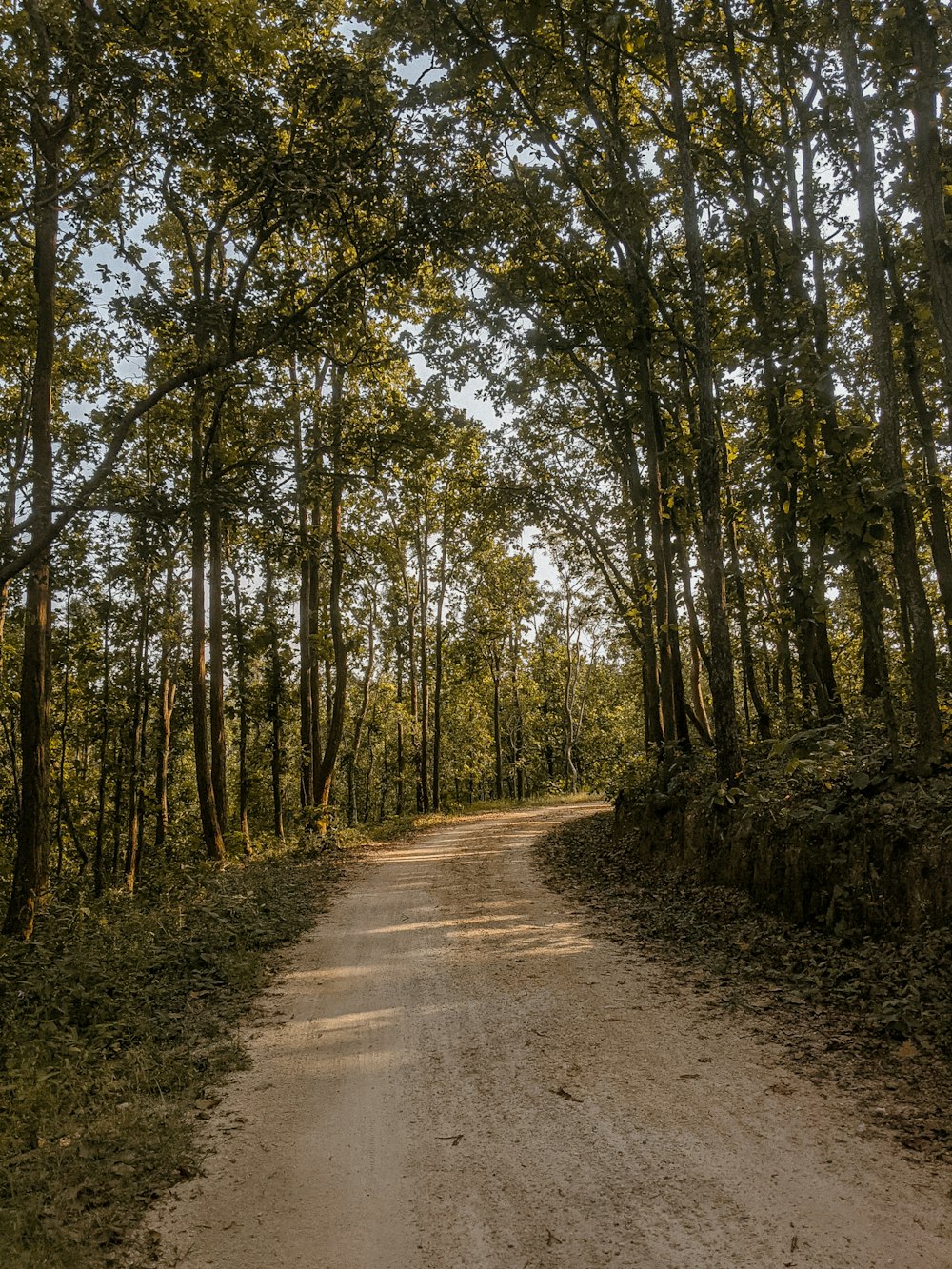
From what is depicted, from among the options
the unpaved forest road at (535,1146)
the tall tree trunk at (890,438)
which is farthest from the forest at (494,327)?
the unpaved forest road at (535,1146)

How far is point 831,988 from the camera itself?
6.59 meters

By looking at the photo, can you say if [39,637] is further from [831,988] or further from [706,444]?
[831,988]

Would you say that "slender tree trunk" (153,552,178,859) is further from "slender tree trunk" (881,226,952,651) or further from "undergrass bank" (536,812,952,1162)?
"slender tree trunk" (881,226,952,651)

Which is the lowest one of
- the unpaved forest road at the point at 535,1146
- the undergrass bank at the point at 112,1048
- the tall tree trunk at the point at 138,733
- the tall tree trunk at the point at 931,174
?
the unpaved forest road at the point at 535,1146

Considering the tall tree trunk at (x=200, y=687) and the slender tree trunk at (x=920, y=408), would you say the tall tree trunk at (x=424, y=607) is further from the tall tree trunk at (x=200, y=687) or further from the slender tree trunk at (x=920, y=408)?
the slender tree trunk at (x=920, y=408)

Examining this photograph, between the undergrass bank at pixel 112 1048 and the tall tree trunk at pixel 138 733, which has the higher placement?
the tall tree trunk at pixel 138 733

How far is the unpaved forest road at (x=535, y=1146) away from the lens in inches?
140

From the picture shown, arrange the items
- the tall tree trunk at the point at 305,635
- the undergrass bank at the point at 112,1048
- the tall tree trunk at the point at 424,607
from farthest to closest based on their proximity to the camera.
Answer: the tall tree trunk at the point at 424,607 < the tall tree trunk at the point at 305,635 < the undergrass bank at the point at 112,1048

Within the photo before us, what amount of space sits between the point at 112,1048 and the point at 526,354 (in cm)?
1547

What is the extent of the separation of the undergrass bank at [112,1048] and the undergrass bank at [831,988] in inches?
162

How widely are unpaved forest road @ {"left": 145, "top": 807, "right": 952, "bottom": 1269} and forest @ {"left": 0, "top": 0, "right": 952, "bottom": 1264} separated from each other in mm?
1518

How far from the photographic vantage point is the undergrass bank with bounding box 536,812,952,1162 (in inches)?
192

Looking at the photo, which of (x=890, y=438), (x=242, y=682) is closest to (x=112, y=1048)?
(x=890, y=438)

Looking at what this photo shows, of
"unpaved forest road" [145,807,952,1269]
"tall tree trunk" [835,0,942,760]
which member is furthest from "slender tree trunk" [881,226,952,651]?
"unpaved forest road" [145,807,952,1269]
